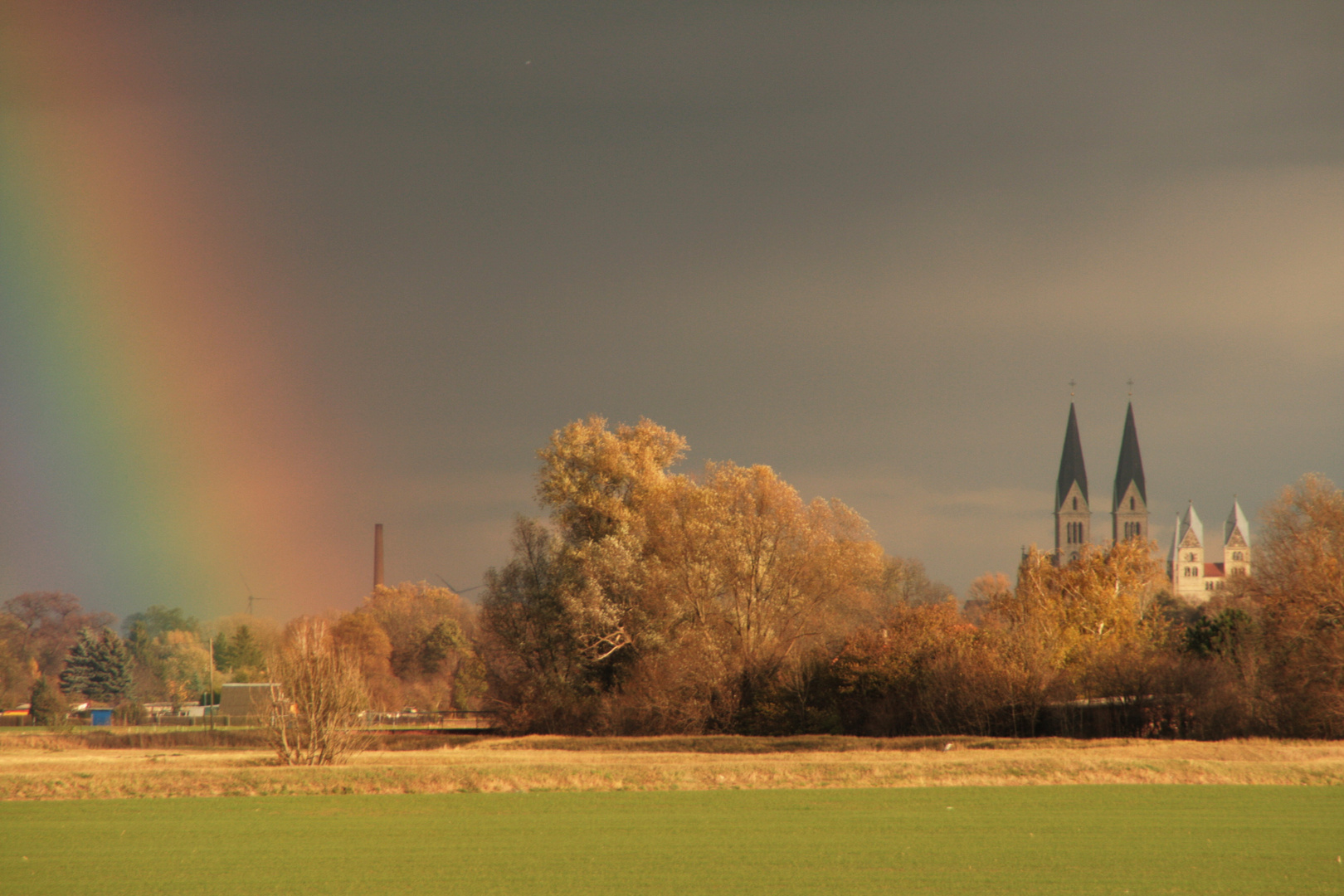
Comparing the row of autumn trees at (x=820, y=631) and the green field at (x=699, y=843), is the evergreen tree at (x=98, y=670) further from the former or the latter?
the green field at (x=699, y=843)

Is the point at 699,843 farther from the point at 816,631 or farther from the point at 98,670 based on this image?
the point at 98,670

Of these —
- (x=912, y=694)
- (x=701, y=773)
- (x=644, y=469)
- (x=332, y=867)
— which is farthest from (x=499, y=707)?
(x=332, y=867)

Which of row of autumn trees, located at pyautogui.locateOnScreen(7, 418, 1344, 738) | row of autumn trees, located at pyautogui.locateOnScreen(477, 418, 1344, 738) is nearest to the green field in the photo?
row of autumn trees, located at pyautogui.locateOnScreen(7, 418, 1344, 738)

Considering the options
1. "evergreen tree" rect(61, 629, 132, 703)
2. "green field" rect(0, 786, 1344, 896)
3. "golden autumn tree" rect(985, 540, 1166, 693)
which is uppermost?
"golden autumn tree" rect(985, 540, 1166, 693)

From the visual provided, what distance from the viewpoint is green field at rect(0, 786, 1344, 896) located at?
1373 cm

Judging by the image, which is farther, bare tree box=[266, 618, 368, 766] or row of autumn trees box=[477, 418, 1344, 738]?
row of autumn trees box=[477, 418, 1344, 738]

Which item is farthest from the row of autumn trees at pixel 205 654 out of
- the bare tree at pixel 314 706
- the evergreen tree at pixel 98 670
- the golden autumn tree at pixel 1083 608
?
the bare tree at pixel 314 706

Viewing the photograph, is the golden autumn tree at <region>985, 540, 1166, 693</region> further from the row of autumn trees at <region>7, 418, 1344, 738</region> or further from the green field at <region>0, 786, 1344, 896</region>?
the green field at <region>0, 786, 1344, 896</region>

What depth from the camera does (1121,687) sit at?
4084 centimetres

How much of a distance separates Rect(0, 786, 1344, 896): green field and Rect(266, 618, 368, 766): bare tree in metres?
8.50

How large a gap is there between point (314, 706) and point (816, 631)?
79.2 ft

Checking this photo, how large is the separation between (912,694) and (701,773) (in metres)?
17.5

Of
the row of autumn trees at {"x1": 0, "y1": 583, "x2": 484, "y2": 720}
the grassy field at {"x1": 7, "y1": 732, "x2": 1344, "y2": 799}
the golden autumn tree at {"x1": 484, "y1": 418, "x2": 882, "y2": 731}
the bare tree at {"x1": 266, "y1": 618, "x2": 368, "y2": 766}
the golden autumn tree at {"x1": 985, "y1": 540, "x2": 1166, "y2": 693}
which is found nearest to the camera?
the grassy field at {"x1": 7, "y1": 732, "x2": 1344, "y2": 799}

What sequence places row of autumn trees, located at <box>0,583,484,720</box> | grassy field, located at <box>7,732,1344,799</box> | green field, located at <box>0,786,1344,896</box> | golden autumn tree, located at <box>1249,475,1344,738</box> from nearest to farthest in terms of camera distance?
green field, located at <box>0,786,1344,896</box>, grassy field, located at <box>7,732,1344,799</box>, golden autumn tree, located at <box>1249,475,1344,738</box>, row of autumn trees, located at <box>0,583,484,720</box>
